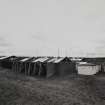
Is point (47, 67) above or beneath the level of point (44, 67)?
above

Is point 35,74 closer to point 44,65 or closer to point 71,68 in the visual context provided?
point 44,65

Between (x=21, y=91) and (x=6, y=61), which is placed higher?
(x=6, y=61)

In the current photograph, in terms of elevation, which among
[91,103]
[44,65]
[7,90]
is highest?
[44,65]

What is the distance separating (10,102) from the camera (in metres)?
9.93

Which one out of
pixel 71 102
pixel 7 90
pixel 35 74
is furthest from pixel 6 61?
pixel 71 102

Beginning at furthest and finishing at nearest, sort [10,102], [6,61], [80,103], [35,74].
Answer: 1. [6,61]
2. [35,74]
3. [80,103]
4. [10,102]

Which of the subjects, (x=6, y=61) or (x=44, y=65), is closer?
(x=44, y=65)

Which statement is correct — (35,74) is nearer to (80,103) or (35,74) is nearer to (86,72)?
(86,72)

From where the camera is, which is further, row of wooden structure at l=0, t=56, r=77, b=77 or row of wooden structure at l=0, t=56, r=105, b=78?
row of wooden structure at l=0, t=56, r=105, b=78

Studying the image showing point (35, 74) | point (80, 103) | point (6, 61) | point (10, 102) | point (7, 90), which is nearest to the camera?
point (10, 102)

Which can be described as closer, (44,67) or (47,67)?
(47,67)

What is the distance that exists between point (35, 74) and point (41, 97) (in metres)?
11.6

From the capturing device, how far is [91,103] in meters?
10.9

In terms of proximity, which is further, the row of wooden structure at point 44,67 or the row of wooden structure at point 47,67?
the row of wooden structure at point 47,67
